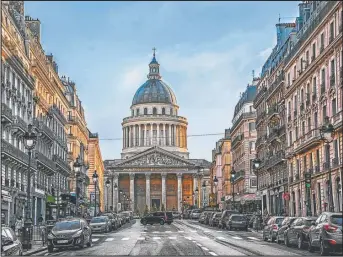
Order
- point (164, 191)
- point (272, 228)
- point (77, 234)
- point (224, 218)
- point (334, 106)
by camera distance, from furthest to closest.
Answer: point (164, 191)
point (224, 218)
point (334, 106)
point (272, 228)
point (77, 234)

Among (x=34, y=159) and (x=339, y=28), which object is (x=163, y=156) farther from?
(x=339, y=28)

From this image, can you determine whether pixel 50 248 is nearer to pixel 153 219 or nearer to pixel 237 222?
pixel 237 222

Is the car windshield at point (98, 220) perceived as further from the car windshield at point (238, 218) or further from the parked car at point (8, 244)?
the parked car at point (8, 244)

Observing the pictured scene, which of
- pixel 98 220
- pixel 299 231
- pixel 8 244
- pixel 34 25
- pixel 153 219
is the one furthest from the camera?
pixel 153 219

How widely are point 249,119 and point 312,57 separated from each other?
4868 cm

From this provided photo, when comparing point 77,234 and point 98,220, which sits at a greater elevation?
point 98,220

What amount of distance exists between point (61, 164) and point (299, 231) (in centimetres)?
5275

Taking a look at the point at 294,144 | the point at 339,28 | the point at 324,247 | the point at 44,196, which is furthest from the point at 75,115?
the point at 324,247

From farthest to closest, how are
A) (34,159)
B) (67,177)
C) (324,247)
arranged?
(67,177)
(34,159)
(324,247)

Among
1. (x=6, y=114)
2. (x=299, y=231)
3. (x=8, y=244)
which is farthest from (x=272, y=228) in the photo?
(x=6, y=114)

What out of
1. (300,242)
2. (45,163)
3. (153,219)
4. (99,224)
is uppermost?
(45,163)

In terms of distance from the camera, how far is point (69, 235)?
104 ft

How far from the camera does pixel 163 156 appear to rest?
186 metres

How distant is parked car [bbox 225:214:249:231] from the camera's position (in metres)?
59.7
